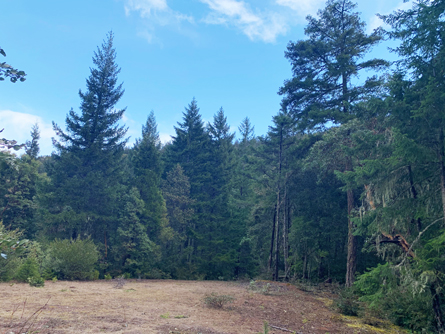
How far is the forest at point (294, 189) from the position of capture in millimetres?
7496

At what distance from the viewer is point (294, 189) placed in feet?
61.2

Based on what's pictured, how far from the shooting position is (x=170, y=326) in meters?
5.89

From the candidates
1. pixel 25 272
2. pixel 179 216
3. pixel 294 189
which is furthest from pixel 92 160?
pixel 294 189

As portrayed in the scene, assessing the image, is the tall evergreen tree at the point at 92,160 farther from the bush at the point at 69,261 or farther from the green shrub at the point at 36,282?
the green shrub at the point at 36,282

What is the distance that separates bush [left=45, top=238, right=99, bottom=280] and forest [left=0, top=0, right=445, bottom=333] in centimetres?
7

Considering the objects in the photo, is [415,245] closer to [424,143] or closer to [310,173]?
[424,143]

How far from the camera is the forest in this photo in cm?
750

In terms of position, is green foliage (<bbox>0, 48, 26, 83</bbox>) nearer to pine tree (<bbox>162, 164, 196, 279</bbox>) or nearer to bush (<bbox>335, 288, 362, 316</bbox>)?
bush (<bbox>335, 288, 362, 316</bbox>)

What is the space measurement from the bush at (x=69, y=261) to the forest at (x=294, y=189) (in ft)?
0.22

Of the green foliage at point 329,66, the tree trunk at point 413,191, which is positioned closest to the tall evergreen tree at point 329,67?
the green foliage at point 329,66

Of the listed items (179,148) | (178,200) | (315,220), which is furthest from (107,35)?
(315,220)

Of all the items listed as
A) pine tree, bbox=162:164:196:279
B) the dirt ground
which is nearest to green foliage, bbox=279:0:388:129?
the dirt ground

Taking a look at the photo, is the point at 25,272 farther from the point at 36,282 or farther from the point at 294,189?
the point at 294,189

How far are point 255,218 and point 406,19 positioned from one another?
54.0 feet
